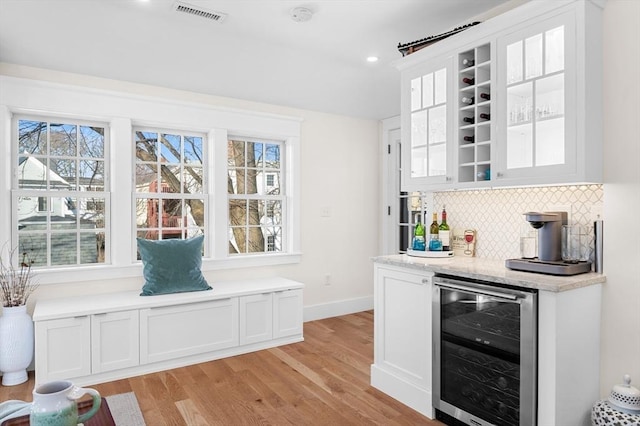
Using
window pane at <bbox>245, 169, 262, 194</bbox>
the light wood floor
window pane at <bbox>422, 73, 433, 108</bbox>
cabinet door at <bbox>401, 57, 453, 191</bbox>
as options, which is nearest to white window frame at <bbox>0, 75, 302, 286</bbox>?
window pane at <bbox>245, 169, 262, 194</bbox>

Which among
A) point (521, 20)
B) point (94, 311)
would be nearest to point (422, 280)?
point (521, 20)

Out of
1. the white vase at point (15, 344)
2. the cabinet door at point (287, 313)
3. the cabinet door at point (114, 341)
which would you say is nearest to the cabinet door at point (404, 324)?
the cabinet door at point (287, 313)

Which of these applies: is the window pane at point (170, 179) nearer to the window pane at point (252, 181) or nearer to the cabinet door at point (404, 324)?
the window pane at point (252, 181)

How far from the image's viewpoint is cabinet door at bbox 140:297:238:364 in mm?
3314

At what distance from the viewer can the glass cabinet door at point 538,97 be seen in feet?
7.29

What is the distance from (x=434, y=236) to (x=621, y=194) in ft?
4.14

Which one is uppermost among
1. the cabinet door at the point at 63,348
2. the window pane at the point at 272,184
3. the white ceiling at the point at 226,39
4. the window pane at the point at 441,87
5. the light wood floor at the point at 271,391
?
the white ceiling at the point at 226,39

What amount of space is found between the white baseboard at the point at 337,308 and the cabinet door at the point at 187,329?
4.22ft

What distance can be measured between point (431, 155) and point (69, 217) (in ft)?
10.3

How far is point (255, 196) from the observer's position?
4562 millimetres

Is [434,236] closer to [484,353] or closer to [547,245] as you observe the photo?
[547,245]

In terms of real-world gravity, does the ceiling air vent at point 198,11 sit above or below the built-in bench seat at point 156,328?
above

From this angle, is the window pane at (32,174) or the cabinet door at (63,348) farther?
the window pane at (32,174)

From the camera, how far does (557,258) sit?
7.79 ft
